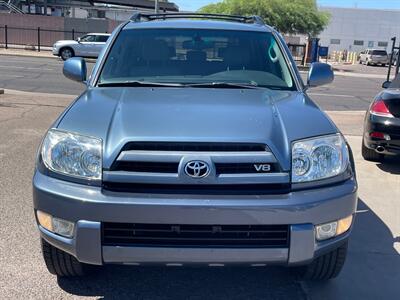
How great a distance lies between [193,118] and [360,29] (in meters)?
89.2

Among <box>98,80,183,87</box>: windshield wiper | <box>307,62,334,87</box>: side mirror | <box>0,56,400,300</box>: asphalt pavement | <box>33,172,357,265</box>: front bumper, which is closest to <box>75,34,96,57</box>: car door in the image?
<box>0,56,400,300</box>: asphalt pavement

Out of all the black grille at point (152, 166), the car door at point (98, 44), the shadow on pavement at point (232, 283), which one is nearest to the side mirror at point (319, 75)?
the shadow on pavement at point (232, 283)

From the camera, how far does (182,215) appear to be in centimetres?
279

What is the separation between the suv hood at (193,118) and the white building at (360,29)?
8612cm

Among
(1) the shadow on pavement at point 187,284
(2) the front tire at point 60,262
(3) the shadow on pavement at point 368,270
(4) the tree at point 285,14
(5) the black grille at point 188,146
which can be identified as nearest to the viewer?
(5) the black grille at point 188,146

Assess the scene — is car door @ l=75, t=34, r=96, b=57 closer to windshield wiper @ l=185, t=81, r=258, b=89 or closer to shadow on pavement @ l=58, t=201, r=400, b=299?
windshield wiper @ l=185, t=81, r=258, b=89

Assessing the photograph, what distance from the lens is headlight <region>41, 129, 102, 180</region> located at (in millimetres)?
2914

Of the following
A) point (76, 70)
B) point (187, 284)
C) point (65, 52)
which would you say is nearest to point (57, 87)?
point (76, 70)

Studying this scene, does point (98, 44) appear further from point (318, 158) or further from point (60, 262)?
point (318, 158)

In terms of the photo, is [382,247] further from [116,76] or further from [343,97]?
[343,97]

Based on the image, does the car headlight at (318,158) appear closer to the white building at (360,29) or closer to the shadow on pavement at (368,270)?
the shadow on pavement at (368,270)

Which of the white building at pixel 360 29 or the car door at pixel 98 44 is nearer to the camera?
the car door at pixel 98 44

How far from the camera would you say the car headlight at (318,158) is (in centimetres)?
297

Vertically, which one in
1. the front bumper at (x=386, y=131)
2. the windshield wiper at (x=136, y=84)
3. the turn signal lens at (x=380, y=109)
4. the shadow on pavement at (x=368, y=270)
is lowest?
the shadow on pavement at (x=368, y=270)
